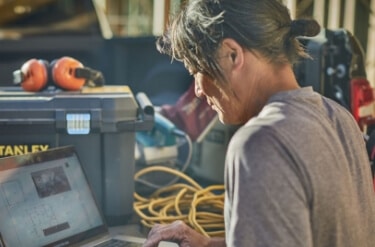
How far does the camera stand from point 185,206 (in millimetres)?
1747

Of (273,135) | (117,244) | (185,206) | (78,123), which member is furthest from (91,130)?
(273,135)

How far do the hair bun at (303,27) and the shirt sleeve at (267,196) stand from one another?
236 millimetres

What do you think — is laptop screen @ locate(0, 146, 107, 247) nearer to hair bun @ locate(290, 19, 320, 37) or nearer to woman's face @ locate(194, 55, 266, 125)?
woman's face @ locate(194, 55, 266, 125)

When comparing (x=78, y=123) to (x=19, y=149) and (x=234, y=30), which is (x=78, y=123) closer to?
(x=19, y=149)

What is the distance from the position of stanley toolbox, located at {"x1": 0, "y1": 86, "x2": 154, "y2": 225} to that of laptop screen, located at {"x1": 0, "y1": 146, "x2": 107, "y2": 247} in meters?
0.07

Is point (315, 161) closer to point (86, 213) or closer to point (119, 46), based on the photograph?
point (86, 213)

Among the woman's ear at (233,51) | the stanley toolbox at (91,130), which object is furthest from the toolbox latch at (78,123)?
the woman's ear at (233,51)

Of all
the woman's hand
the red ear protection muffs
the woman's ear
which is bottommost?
the woman's hand

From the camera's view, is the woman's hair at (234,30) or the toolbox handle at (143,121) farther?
the toolbox handle at (143,121)

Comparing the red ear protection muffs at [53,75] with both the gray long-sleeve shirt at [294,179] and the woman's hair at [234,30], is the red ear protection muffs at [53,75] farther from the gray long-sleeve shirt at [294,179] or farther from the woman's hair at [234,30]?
the gray long-sleeve shirt at [294,179]

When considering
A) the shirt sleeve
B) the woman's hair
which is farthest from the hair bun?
the shirt sleeve

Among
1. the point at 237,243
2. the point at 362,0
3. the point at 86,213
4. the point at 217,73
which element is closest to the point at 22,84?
the point at 86,213

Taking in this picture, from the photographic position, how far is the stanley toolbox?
1.48 m

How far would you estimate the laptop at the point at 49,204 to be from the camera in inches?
50.3
